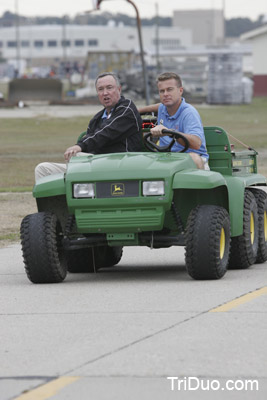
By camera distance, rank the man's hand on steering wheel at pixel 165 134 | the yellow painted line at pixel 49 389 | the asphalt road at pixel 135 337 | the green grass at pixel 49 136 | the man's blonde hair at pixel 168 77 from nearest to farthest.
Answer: the yellow painted line at pixel 49 389 → the asphalt road at pixel 135 337 → the man's hand on steering wheel at pixel 165 134 → the man's blonde hair at pixel 168 77 → the green grass at pixel 49 136

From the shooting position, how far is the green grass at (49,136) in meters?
26.3

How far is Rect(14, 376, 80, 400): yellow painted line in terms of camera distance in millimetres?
5764

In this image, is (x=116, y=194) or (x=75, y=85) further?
(x=75, y=85)

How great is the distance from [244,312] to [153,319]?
2.10 feet

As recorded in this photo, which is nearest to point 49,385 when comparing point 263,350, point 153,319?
point 263,350

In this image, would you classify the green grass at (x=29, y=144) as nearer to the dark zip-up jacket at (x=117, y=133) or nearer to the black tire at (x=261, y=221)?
the black tire at (x=261, y=221)

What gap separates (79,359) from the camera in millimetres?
6582

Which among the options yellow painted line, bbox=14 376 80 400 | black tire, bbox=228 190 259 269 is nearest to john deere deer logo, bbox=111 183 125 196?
black tire, bbox=228 190 259 269

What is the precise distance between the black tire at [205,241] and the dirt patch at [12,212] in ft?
14.1

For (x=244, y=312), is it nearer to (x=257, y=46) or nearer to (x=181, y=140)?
(x=181, y=140)

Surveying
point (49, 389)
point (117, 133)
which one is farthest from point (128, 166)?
point (49, 389)

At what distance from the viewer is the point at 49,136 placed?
1662 inches

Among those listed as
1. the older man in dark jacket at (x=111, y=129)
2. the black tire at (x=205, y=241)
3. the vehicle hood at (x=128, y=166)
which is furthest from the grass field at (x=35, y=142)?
the black tire at (x=205, y=241)

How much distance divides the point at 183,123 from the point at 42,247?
69.4 inches
